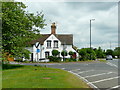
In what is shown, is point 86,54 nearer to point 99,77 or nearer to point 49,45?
point 49,45

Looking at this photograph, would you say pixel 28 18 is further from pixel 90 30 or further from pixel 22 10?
pixel 90 30

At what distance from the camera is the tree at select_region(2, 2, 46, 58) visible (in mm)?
18844

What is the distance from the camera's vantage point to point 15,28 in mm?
19078

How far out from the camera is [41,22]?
2270 cm

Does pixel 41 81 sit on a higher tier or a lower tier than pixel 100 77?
higher

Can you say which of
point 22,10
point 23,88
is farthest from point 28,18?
point 23,88

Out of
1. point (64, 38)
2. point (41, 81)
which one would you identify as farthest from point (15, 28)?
point (64, 38)

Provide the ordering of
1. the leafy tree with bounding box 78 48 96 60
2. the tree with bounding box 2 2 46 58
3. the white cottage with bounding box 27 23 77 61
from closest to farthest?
1. the tree with bounding box 2 2 46 58
2. the leafy tree with bounding box 78 48 96 60
3. the white cottage with bounding box 27 23 77 61

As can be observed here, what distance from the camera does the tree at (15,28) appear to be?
1884cm

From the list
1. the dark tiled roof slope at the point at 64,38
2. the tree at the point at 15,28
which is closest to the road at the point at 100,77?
the tree at the point at 15,28

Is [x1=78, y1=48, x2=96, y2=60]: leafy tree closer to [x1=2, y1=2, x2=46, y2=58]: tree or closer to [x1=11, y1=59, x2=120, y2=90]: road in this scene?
[x1=11, y1=59, x2=120, y2=90]: road

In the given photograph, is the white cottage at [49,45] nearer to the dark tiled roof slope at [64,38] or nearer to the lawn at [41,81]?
the dark tiled roof slope at [64,38]

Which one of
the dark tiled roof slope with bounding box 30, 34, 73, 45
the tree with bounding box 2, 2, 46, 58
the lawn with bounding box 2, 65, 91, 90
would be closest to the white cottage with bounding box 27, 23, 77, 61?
the dark tiled roof slope with bounding box 30, 34, 73, 45

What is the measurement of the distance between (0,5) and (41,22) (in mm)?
5778
